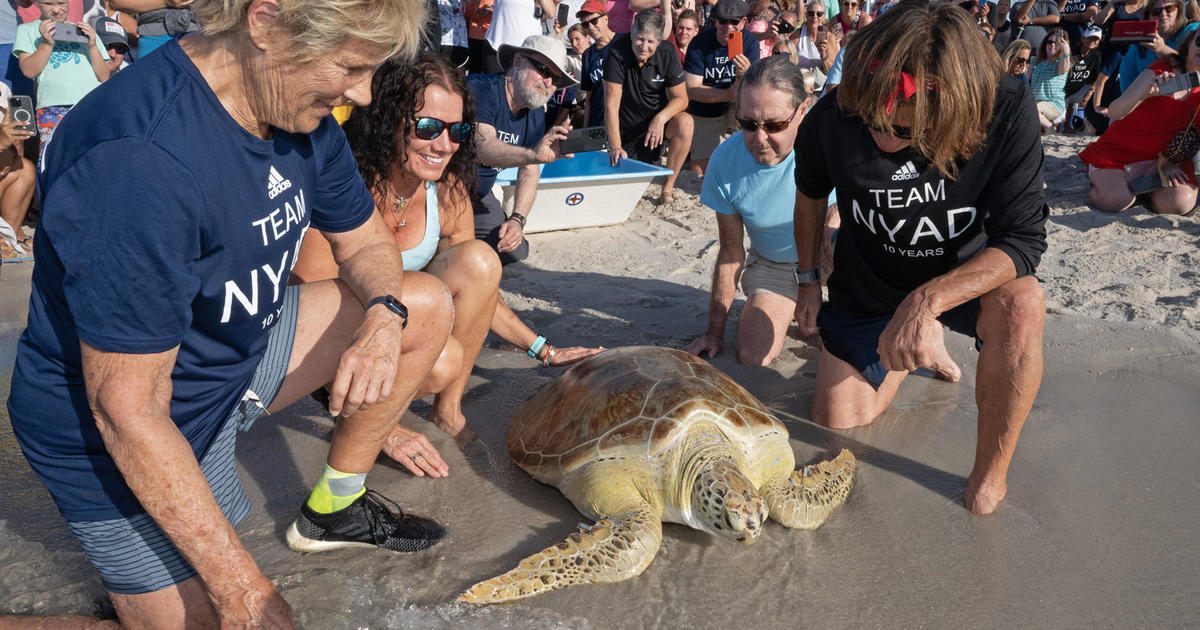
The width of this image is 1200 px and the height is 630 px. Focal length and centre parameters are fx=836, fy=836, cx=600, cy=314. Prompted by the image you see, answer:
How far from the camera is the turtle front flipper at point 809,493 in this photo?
2.02m

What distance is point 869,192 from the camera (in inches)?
89.4

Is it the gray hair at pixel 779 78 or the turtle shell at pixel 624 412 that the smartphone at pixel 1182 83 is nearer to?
the gray hair at pixel 779 78

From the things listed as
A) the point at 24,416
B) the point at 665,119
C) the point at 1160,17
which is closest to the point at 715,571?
the point at 24,416

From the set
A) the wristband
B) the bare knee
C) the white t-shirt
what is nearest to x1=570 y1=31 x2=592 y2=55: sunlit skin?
the white t-shirt

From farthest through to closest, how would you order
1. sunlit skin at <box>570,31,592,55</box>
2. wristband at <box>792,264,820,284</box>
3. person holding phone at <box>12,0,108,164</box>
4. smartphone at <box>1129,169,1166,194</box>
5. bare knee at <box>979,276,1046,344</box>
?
sunlit skin at <box>570,31,592,55</box> → person holding phone at <box>12,0,108,164</box> → smartphone at <box>1129,169,1166,194</box> → wristband at <box>792,264,820,284</box> → bare knee at <box>979,276,1046,344</box>

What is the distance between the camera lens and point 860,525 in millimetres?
2088

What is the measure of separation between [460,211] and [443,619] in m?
1.37

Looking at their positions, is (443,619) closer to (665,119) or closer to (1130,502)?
(1130,502)

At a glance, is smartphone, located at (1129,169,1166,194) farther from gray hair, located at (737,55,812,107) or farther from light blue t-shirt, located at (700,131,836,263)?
gray hair, located at (737,55,812,107)

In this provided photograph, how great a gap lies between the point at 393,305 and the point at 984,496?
1527 millimetres

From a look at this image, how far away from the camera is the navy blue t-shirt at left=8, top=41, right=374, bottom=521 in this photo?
1202mm

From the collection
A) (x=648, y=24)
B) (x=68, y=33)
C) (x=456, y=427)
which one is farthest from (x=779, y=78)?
(x=68, y=33)

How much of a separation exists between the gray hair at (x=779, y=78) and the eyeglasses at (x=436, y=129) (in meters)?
1.05

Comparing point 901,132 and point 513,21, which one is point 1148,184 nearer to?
point 901,132
